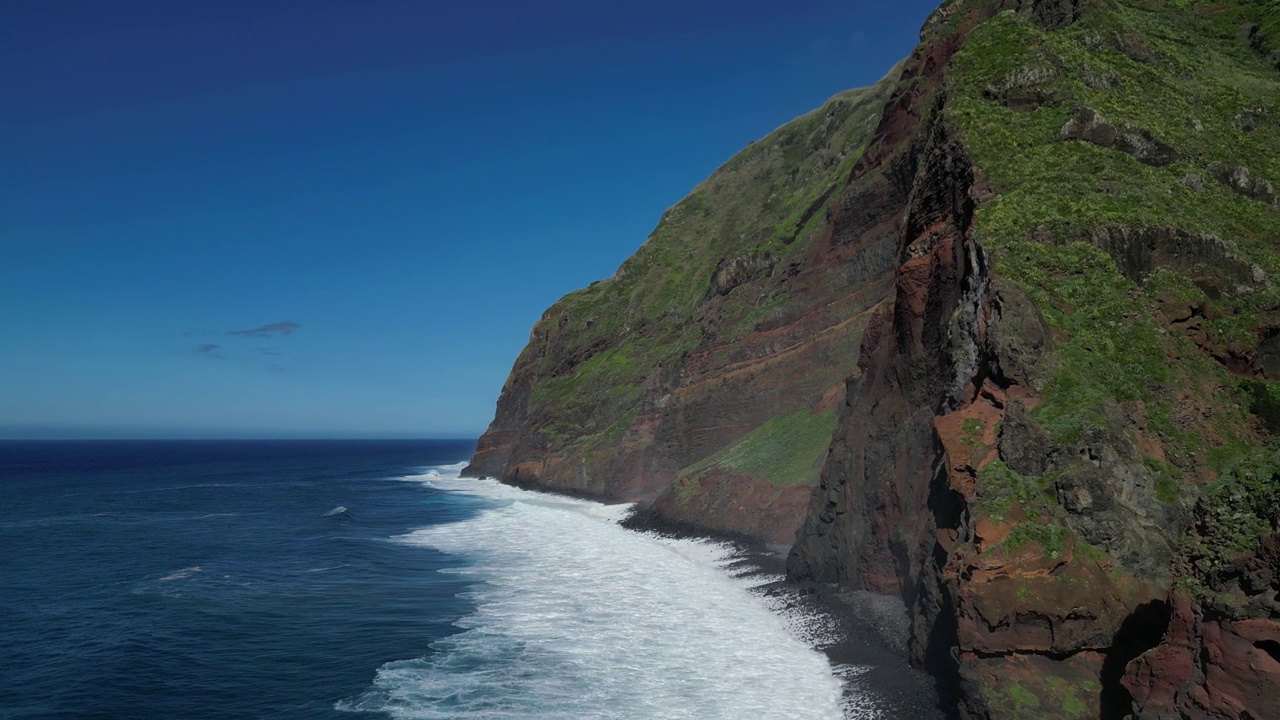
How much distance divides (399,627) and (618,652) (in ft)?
33.5

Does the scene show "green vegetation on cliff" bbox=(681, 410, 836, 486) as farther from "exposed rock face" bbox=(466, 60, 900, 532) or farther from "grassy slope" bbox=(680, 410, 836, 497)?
"exposed rock face" bbox=(466, 60, 900, 532)

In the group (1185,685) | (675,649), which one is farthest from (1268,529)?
(675,649)

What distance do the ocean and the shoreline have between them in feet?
1.40

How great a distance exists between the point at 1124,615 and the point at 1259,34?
150 ft

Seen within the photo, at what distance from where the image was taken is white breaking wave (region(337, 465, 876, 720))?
2184cm

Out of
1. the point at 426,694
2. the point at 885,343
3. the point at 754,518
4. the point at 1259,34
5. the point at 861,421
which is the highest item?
the point at 1259,34

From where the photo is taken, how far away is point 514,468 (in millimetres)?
90750

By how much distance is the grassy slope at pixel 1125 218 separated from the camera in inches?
767

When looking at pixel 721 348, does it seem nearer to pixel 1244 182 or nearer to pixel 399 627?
pixel 1244 182

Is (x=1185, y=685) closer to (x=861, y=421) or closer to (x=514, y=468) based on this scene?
(x=861, y=421)

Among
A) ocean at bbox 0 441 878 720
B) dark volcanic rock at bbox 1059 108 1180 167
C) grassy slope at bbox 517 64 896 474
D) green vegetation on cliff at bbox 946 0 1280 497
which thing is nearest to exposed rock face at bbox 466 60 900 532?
grassy slope at bbox 517 64 896 474

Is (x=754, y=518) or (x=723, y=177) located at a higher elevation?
(x=723, y=177)

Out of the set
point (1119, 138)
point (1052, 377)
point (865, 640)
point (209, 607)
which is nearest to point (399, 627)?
point (209, 607)

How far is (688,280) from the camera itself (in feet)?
311
